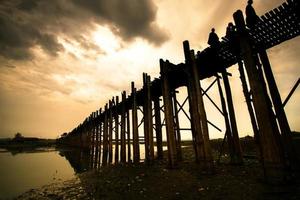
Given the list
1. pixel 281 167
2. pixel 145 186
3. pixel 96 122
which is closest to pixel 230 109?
pixel 281 167

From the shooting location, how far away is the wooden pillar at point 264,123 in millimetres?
4777

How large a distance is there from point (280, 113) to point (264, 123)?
1694 mm

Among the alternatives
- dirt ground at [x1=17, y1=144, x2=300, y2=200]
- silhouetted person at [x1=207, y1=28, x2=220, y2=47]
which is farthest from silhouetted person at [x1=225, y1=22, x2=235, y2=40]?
dirt ground at [x1=17, y1=144, x2=300, y2=200]

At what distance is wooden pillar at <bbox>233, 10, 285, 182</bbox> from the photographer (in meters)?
4.78

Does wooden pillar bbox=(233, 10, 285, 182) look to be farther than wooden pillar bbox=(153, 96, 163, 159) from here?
No

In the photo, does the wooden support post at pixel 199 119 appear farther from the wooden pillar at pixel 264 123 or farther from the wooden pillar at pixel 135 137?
the wooden pillar at pixel 135 137

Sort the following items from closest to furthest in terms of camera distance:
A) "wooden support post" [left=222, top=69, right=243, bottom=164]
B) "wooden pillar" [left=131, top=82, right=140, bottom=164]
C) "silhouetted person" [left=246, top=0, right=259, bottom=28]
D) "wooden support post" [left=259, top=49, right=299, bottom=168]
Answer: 1. "silhouetted person" [left=246, top=0, right=259, bottom=28]
2. "wooden support post" [left=259, top=49, right=299, bottom=168]
3. "wooden support post" [left=222, top=69, right=243, bottom=164]
4. "wooden pillar" [left=131, top=82, right=140, bottom=164]

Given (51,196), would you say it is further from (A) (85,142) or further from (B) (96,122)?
(A) (85,142)

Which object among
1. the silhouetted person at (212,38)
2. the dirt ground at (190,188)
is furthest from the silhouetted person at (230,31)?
the dirt ground at (190,188)

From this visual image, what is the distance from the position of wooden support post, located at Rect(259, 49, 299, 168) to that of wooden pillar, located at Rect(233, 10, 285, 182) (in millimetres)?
1180

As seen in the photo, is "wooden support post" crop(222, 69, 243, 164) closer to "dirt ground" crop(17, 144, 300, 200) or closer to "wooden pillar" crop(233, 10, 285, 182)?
"dirt ground" crop(17, 144, 300, 200)

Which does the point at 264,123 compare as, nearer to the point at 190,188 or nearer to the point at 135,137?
the point at 190,188

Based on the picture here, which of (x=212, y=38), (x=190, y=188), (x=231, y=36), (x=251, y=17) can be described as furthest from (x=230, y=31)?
(x=190, y=188)

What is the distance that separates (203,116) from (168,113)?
72.9 inches
